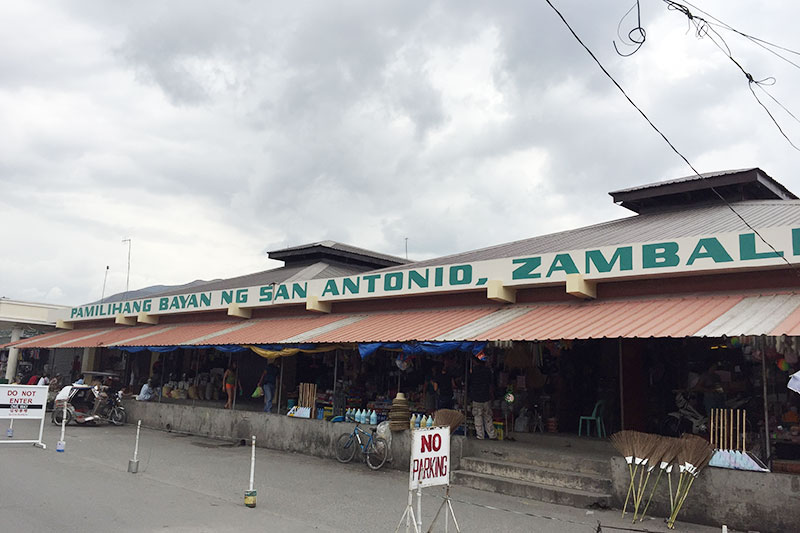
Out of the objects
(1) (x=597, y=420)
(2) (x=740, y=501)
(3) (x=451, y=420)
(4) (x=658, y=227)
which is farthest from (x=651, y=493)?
(4) (x=658, y=227)

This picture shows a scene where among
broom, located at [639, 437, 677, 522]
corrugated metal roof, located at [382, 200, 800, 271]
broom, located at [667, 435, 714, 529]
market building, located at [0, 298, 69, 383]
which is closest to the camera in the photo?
broom, located at [667, 435, 714, 529]

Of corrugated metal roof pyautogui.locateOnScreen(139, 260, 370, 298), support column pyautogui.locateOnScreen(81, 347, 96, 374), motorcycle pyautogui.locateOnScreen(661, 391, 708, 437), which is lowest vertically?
motorcycle pyautogui.locateOnScreen(661, 391, 708, 437)

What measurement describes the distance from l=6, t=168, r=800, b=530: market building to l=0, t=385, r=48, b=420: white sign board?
15.4ft

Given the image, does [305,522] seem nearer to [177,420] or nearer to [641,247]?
[641,247]

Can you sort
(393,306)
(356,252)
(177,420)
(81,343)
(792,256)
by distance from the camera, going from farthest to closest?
(356,252) → (81,343) → (177,420) → (393,306) → (792,256)

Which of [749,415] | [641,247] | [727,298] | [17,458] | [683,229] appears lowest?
[17,458]

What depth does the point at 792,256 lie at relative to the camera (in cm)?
976

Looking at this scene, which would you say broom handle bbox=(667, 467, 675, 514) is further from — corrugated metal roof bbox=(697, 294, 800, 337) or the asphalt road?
Answer: corrugated metal roof bbox=(697, 294, 800, 337)

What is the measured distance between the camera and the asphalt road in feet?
24.9

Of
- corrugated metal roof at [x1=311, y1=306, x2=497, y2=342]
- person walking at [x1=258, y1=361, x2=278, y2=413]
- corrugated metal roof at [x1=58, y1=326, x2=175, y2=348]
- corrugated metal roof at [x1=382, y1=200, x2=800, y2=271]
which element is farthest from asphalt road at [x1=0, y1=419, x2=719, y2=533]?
corrugated metal roof at [x1=58, y1=326, x2=175, y2=348]

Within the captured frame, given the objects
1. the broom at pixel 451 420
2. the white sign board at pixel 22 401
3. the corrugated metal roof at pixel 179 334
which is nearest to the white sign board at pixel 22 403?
the white sign board at pixel 22 401

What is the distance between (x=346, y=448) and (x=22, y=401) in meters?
7.44

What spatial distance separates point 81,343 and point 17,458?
539 inches

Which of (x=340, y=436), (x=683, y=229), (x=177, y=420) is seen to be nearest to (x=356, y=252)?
(x=177, y=420)
